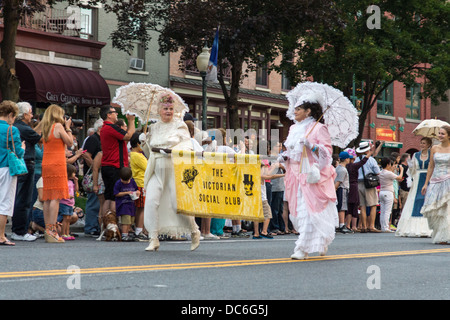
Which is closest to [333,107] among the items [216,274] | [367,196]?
[216,274]

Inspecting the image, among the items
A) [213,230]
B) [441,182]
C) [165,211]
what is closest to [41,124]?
[165,211]

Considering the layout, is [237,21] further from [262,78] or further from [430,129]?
[262,78]

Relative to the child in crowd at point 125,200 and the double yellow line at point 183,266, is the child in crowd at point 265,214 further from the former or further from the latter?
the double yellow line at point 183,266

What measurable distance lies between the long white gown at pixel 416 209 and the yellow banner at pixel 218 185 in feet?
21.2

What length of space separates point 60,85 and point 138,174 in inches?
531

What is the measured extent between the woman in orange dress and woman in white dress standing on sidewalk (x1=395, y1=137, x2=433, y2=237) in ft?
22.8

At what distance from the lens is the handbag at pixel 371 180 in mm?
21141

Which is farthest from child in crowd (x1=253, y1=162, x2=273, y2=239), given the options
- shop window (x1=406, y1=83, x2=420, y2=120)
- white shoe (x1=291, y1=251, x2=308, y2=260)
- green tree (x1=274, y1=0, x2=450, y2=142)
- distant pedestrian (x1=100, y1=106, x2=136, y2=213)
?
shop window (x1=406, y1=83, x2=420, y2=120)

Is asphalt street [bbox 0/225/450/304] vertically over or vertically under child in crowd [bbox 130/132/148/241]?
under

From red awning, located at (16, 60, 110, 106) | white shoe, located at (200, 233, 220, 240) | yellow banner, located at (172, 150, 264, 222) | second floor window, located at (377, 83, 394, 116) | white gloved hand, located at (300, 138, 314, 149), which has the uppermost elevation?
second floor window, located at (377, 83, 394, 116)

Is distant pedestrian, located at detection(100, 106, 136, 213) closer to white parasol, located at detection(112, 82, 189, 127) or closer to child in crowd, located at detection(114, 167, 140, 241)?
child in crowd, located at detection(114, 167, 140, 241)

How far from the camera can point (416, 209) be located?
17250 millimetres

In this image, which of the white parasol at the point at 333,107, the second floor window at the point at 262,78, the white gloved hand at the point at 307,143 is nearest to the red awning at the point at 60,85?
the second floor window at the point at 262,78

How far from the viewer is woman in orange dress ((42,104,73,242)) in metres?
13.1
